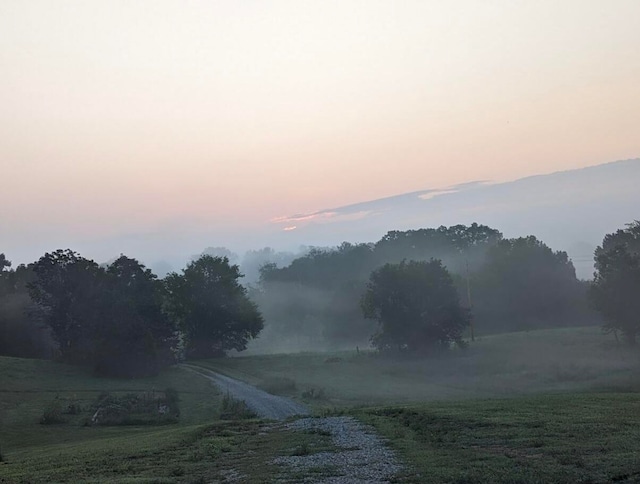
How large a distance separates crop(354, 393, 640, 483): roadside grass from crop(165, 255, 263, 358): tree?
6517 cm

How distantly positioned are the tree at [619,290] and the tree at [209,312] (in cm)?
4768

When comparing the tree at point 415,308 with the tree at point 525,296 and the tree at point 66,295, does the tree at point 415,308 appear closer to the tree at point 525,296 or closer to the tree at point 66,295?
the tree at point 525,296

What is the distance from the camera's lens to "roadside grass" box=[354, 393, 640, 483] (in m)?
14.2

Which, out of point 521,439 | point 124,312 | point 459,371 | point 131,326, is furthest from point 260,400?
point 124,312

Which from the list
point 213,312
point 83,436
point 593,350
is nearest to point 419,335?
point 593,350

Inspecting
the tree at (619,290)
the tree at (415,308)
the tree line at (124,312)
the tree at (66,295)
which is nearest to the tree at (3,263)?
the tree line at (124,312)

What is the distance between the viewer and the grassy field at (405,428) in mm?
16141

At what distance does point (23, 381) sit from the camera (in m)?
56.2

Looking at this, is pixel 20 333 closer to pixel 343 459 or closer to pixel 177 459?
pixel 177 459

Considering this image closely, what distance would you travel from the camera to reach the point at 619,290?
66.2 meters

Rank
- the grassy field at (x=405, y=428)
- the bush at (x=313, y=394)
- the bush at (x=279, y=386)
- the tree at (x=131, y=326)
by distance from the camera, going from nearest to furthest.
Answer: the grassy field at (x=405, y=428) < the bush at (x=313, y=394) < the bush at (x=279, y=386) < the tree at (x=131, y=326)

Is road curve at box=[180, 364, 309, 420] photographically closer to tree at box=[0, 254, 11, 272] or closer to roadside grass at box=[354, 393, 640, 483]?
roadside grass at box=[354, 393, 640, 483]

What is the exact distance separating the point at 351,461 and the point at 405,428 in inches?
264

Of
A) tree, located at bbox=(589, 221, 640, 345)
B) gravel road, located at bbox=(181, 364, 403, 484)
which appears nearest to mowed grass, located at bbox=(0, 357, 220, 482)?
gravel road, located at bbox=(181, 364, 403, 484)
